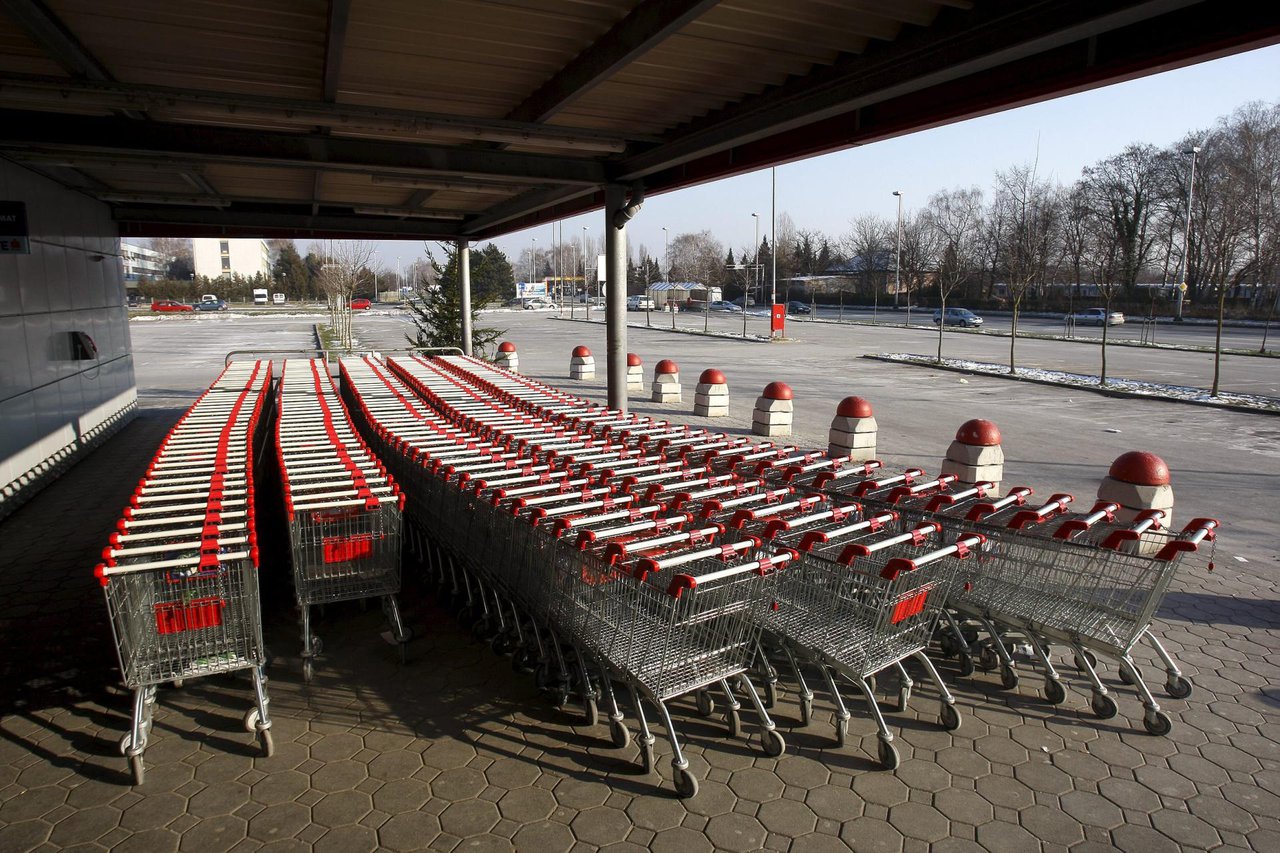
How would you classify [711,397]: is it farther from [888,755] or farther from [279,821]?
[279,821]

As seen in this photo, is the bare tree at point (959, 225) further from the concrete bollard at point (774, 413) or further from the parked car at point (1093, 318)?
the concrete bollard at point (774, 413)

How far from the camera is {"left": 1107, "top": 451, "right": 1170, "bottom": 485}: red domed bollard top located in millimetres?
6797

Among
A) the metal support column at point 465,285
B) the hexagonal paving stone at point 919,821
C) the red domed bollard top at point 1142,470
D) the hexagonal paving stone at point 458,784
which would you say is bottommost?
the hexagonal paving stone at point 919,821

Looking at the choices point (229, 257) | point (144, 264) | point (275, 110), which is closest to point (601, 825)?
point (275, 110)

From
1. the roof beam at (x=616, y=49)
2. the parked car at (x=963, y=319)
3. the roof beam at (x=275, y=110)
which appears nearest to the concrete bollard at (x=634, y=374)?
the roof beam at (x=275, y=110)

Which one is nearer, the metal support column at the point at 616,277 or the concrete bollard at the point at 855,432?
the metal support column at the point at 616,277

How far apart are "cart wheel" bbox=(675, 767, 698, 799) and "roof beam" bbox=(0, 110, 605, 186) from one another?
7.43m

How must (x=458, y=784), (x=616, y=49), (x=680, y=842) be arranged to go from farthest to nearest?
(x=616, y=49)
(x=458, y=784)
(x=680, y=842)

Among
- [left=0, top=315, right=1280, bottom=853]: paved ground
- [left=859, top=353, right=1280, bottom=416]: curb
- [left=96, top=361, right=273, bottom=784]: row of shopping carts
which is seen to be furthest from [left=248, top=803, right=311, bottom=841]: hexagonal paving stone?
[left=859, top=353, right=1280, bottom=416]: curb

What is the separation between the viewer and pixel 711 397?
46.1 feet

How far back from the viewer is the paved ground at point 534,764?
328 centimetres

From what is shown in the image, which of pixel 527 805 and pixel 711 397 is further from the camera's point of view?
pixel 711 397

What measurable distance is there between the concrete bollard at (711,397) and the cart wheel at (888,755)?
10269 millimetres

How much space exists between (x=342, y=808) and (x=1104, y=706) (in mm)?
3988
